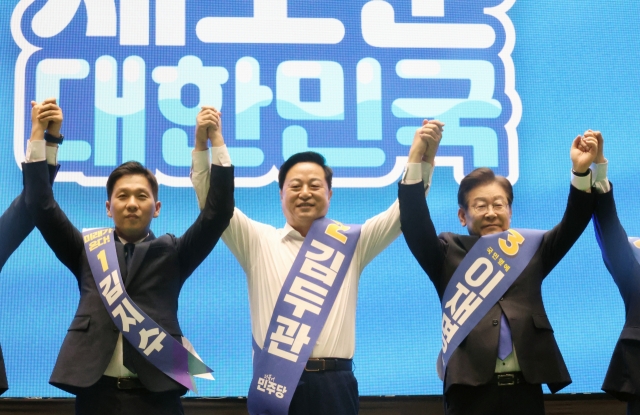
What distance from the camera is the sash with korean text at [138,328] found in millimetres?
2438

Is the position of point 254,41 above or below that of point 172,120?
above

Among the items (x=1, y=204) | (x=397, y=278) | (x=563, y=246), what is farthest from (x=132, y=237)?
(x=563, y=246)

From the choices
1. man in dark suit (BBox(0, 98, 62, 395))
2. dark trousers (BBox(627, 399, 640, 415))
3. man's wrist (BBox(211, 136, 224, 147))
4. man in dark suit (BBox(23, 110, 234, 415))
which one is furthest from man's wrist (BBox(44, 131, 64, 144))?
dark trousers (BBox(627, 399, 640, 415))

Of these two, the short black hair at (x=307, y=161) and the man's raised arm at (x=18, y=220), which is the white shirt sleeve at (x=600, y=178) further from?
the man's raised arm at (x=18, y=220)

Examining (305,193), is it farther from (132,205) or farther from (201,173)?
(132,205)

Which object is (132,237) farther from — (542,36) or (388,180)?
(542,36)

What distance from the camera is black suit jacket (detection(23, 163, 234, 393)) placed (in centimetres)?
239

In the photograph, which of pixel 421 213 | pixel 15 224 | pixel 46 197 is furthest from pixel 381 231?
pixel 15 224

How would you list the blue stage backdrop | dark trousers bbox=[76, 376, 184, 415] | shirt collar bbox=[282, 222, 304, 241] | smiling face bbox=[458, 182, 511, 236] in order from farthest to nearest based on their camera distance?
the blue stage backdrop < shirt collar bbox=[282, 222, 304, 241] < smiling face bbox=[458, 182, 511, 236] < dark trousers bbox=[76, 376, 184, 415]

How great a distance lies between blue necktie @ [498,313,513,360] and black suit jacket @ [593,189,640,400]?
1.29ft

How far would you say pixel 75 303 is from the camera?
3.24 m

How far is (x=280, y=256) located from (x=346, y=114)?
3.14ft

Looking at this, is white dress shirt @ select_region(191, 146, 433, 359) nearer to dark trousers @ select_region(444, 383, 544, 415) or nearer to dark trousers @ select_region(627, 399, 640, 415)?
dark trousers @ select_region(444, 383, 544, 415)

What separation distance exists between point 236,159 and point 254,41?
0.54 m
